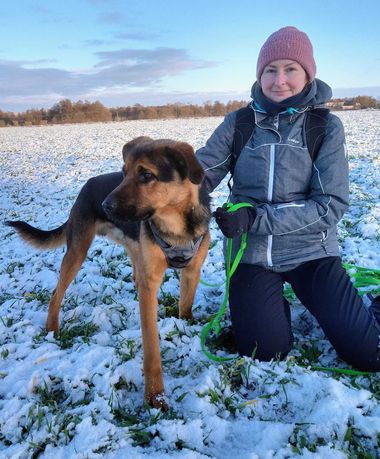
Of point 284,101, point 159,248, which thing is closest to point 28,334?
point 159,248

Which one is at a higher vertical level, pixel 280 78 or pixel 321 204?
pixel 280 78

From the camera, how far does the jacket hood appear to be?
10.9 ft

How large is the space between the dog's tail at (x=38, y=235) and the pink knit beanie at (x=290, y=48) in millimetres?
2828

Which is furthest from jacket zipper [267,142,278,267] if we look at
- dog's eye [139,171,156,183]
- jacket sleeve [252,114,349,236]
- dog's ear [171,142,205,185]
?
dog's eye [139,171,156,183]

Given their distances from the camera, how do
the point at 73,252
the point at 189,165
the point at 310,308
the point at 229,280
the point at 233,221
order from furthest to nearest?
the point at 73,252
the point at 229,280
the point at 310,308
the point at 233,221
the point at 189,165

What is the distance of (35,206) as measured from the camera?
31.2ft

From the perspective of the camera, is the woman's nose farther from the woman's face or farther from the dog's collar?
the dog's collar

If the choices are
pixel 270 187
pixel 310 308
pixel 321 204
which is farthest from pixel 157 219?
pixel 310 308

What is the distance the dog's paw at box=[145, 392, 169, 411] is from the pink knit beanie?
9.59 ft

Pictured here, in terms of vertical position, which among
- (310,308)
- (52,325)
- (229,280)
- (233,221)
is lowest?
(52,325)

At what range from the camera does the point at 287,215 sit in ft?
10.9

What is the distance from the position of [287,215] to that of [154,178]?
1.23 m

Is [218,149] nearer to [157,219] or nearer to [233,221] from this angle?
[233,221]

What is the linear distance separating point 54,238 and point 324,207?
9.76 ft
